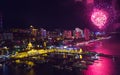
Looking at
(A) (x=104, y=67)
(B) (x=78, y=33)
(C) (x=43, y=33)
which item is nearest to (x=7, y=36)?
(C) (x=43, y=33)

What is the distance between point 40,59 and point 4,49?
160 centimetres

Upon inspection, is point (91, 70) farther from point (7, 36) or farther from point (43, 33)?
point (7, 36)

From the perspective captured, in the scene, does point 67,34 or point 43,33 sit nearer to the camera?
point 43,33

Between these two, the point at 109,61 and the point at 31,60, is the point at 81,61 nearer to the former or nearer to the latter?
the point at 109,61

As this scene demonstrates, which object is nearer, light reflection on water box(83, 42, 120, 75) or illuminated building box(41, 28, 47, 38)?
light reflection on water box(83, 42, 120, 75)

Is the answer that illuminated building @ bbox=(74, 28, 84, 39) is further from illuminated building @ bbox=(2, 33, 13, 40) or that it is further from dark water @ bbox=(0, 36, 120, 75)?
illuminated building @ bbox=(2, 33, 13, 40)

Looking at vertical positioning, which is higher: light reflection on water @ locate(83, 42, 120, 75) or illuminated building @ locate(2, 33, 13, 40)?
illuminated building @ locate(2, 33, 13, 40)

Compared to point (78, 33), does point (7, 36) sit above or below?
below

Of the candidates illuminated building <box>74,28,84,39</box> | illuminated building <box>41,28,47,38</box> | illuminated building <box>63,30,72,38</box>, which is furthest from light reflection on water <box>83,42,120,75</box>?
illuminated building <box>41,28,47,38</box>

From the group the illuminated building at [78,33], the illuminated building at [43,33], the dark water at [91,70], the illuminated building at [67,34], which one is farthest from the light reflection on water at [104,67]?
the illuminated building at [43,33]

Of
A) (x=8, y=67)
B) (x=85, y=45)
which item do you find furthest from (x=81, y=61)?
(x=85, y=45)

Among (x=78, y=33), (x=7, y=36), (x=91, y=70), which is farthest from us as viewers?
(x=78, y=33)

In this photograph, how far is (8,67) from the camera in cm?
998

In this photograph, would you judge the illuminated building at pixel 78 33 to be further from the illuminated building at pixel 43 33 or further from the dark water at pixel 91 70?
the dark water at pixel 91 70
